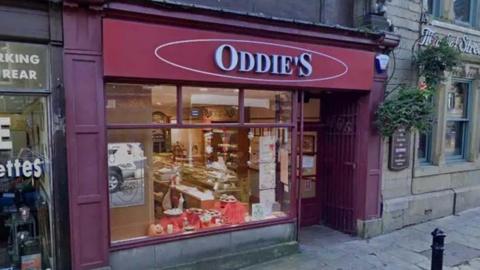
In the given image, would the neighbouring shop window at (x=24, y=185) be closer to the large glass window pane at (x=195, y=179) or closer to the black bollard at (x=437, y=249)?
the large glass window pane at (x=195, y=179)

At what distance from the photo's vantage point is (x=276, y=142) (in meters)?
6.17

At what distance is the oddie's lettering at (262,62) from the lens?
512 cm

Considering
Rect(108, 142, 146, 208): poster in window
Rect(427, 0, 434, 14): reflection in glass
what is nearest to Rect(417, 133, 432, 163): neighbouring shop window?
Rect(427, 0, 434, 14): reflection in glass

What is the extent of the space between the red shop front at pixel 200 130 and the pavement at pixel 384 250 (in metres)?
0.37

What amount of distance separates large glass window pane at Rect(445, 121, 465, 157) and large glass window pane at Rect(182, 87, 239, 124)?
5.62 m

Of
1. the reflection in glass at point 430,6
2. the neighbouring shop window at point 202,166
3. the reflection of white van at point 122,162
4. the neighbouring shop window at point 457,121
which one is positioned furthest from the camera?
the neighbouring shop window at point 457,121

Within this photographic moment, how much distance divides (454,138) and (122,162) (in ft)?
25.1

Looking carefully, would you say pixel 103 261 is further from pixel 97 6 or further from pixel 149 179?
pixel 97 6

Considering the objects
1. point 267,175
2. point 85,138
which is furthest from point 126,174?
point 267,175

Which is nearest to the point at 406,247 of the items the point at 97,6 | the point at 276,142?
the point at 276,142

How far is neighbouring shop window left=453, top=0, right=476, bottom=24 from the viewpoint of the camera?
8.27m

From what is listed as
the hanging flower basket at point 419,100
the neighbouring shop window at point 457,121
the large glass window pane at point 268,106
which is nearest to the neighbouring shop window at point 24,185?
the large glass window pane at point 268,106

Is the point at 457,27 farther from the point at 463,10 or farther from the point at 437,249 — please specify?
the point at 437,249

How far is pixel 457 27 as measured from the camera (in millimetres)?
7898
